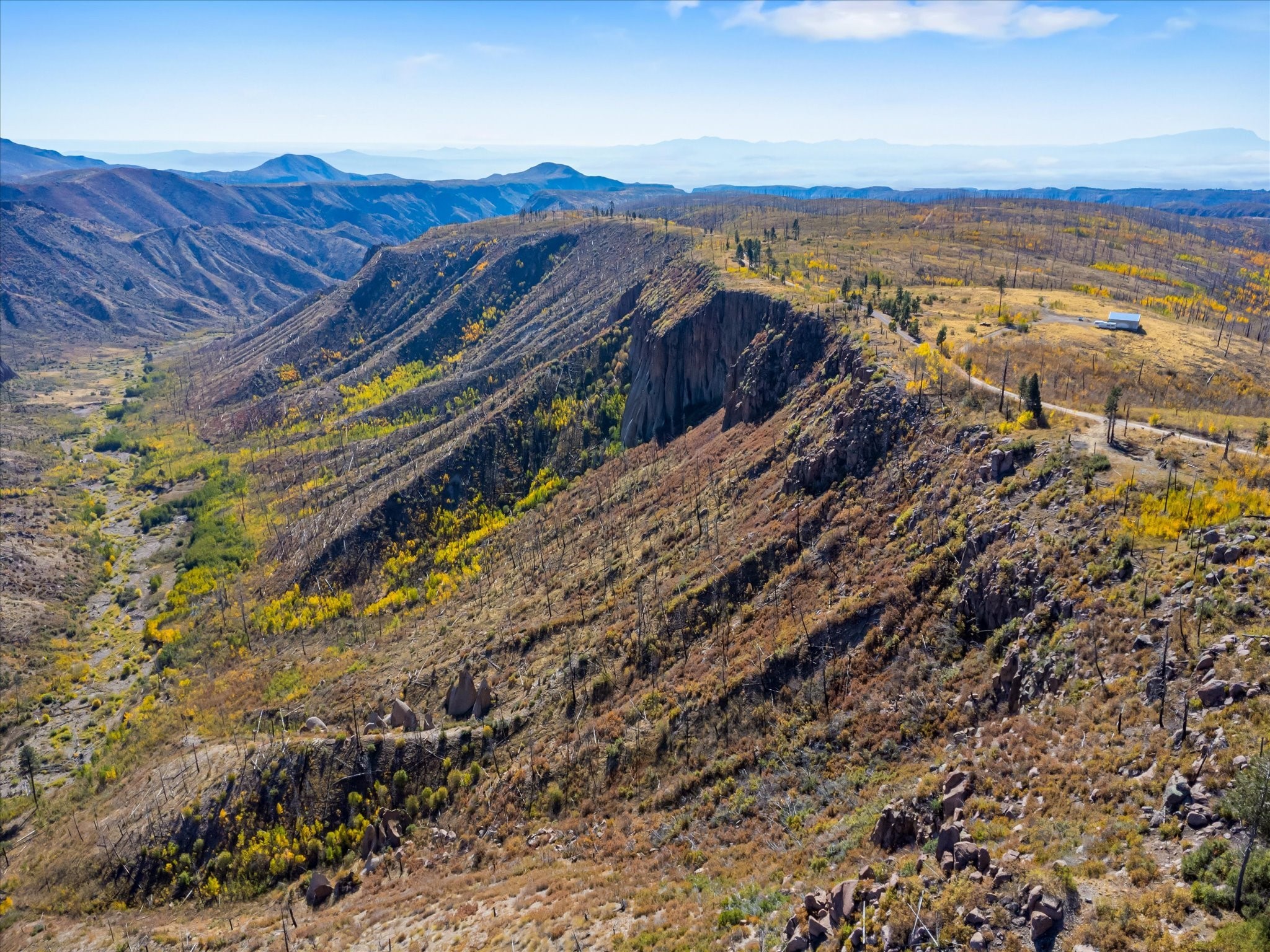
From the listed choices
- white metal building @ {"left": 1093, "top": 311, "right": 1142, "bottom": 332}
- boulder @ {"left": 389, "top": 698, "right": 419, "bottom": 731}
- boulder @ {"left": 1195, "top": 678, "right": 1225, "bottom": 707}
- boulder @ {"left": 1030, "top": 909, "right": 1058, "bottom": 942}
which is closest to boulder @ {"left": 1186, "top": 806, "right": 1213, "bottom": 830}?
boulder @ {"left": 1195, "top": 678, "right": 1225, "bottom": 707}

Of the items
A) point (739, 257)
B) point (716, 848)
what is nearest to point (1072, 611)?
point (716, 848)

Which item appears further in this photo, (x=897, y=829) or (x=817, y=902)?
(x=897, y=829)

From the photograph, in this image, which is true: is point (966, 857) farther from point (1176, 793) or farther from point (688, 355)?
point (688, 355)

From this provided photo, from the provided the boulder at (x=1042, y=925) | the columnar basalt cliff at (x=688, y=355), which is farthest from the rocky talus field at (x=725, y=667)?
the columnar basalt cliff at (x=688, y=355)

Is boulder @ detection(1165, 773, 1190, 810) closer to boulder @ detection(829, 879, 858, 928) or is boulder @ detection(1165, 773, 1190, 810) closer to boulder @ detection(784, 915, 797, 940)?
boulder @ detection(829, 879, 858, 928)

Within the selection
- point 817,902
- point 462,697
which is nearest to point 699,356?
point 462,697

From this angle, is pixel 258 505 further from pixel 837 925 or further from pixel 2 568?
pixel 837 925

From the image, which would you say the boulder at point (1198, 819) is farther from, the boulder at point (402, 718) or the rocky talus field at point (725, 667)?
the boulder at point (402, 718)
